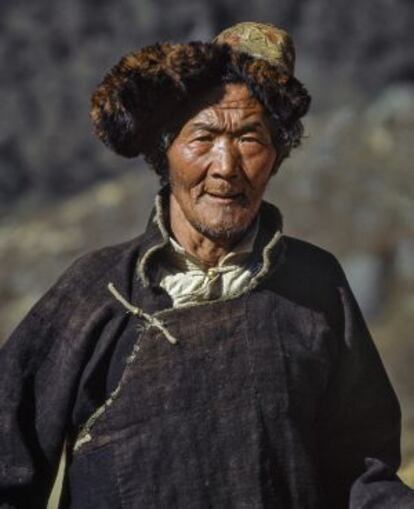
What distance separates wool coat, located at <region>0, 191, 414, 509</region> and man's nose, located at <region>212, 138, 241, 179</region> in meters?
0.25

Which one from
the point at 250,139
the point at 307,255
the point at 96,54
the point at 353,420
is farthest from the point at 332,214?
the point at 250,139

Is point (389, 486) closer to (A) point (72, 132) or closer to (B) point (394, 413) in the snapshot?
(B) point (394, 413)

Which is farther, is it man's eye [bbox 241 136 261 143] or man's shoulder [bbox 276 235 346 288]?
man's shoulder [bbox 276 235 346 288]

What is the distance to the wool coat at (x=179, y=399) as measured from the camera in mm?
3441

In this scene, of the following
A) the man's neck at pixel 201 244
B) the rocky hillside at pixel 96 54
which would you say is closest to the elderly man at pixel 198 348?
the man's neck at pixel 201 244

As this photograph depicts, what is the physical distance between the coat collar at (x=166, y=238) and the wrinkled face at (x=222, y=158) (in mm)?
106

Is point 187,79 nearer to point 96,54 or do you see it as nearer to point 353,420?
point 353,420

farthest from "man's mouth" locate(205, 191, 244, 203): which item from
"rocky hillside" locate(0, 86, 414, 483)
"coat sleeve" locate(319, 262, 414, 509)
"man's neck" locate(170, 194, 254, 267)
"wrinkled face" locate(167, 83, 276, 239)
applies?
"rocky hillside" locate(0, 86, 414, 483)

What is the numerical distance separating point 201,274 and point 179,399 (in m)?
0.34

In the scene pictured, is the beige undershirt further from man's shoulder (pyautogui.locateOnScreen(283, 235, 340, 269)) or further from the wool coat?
man's shoulder (pyautogui.locateOnScreen(283, 235, 340, 269))

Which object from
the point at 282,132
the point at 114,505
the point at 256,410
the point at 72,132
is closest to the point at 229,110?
the point at 282,132

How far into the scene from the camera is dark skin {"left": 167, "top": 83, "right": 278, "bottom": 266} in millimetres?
3486

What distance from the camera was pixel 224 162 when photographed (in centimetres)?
346

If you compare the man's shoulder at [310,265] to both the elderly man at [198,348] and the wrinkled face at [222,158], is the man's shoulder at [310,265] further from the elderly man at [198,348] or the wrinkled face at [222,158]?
the wrinkled face at [222,158]
